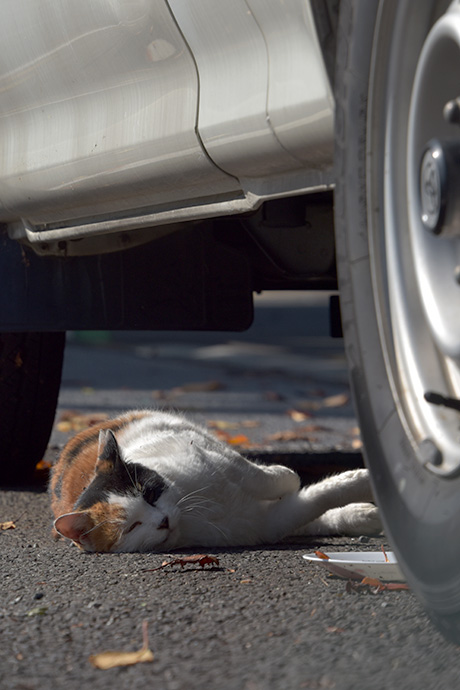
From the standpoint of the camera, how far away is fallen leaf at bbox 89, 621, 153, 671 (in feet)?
5.53

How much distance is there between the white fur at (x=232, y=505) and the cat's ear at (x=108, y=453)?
3.4 inches

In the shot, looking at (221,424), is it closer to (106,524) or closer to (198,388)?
(198,388)

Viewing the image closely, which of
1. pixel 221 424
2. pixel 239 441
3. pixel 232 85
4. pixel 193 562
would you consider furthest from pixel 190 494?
pixel 221 424

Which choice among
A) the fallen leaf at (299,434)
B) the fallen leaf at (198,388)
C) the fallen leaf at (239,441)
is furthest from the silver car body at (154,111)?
the fallen leaf at (198,388)

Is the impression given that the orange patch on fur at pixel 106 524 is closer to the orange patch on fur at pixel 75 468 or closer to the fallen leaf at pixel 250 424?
the orange patch on fur at pixel 75 468

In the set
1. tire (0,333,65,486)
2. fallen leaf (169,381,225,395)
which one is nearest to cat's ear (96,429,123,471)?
tire (0,333,65,486)

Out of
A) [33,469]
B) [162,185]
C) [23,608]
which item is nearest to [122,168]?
[162,185]

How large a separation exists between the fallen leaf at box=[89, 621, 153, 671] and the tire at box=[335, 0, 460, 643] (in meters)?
0.50

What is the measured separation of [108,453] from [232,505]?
441 millimetres

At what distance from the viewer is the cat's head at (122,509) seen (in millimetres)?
2812

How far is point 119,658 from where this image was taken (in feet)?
5.60

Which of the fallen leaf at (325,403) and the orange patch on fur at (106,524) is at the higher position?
the orange patch on fur at (106,524)

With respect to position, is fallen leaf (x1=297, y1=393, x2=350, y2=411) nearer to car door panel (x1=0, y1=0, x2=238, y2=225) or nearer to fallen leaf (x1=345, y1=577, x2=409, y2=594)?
car door panel (x1=0, y1=0, x2=238, y2=225)

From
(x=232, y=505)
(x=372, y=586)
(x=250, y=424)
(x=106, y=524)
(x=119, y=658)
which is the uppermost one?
(x=119, y=658)
